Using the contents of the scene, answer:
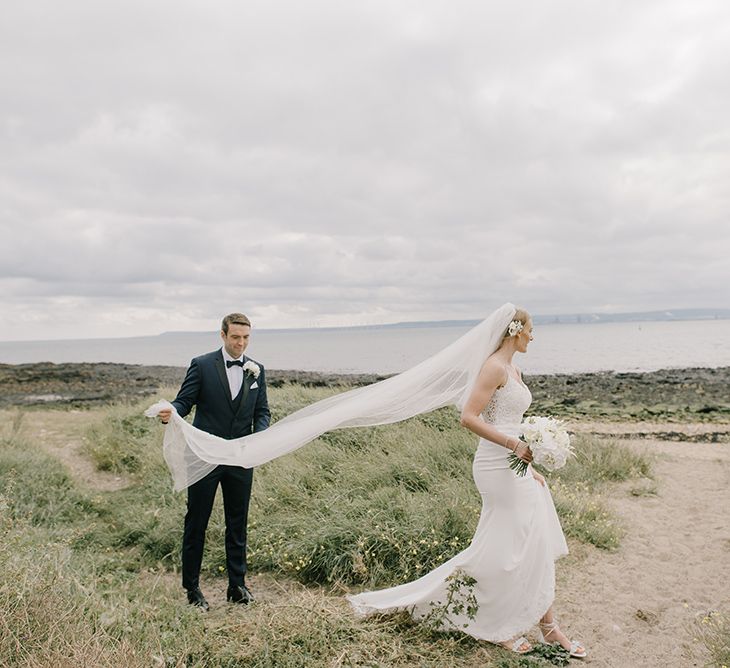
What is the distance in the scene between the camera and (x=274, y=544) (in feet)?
23.0

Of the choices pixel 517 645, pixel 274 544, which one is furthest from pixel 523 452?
pixel 274 544

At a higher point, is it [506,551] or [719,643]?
[506,551]

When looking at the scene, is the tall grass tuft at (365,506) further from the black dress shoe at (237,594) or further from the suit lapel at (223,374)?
the suit lapel at (223,374)

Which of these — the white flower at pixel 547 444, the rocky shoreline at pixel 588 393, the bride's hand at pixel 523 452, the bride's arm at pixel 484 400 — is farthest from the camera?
the rocky shoreline at pixel 588 393

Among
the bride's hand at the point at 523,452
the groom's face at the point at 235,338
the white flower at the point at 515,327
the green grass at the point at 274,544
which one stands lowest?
the green grass at the point at 274,544

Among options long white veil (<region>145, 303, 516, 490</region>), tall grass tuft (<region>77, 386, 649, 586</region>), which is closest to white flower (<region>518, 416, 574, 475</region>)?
long white veil (<region>145, 303, 516, 490</region>)

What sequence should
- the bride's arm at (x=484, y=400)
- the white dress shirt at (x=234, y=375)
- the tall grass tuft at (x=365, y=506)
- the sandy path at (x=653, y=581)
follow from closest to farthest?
the bride's arm at (x=484, y=400) < the sandy path at (x=653, y=581) < the white dress shirt at (x=234, y=375) < the tall grass tuft at (x=365, y=506)

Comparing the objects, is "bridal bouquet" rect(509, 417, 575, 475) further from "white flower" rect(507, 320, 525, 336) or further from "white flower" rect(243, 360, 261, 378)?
"white flower" rect(243, 360, 261, 378)

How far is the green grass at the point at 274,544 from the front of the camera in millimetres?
4141

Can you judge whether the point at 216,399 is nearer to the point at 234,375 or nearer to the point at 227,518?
the point at 234,375

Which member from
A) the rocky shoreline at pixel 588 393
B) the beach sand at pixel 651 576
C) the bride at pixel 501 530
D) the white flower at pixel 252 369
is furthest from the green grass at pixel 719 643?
the rocky shoreline at pixel 588 393

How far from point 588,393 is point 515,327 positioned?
88.0ft

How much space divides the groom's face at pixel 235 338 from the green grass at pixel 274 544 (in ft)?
7.21

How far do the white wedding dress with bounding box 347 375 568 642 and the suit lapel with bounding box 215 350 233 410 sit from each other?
237 cm
